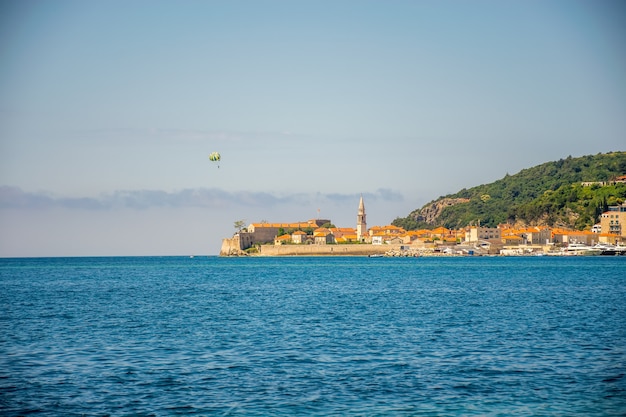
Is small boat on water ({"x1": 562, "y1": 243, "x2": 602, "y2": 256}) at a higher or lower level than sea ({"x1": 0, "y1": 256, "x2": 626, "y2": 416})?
higher

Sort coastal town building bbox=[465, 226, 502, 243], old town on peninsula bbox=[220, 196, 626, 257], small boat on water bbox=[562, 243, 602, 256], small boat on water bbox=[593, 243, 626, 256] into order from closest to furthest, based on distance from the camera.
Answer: small boat on water bbox=[593, 243, 626, 256] → small boat on water bbox=[562, 243, 602, 256] → old town on peninsula bbox=[220, 196, 626, 257] → coastal town building bbox=[465, 226, 502, 243]

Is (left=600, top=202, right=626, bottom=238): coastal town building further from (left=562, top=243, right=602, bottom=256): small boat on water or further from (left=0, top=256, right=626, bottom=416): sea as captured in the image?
(left=0, top=256, right=626, bottom=416): sea

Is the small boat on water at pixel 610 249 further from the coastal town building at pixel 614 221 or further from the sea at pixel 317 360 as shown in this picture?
the sea at pixel 317 360

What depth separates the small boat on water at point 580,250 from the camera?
162375 mm

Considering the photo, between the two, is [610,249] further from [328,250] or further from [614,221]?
[328,250]

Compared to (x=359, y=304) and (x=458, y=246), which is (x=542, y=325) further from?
(x=458, y=246)

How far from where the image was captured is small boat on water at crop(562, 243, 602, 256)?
162 metres

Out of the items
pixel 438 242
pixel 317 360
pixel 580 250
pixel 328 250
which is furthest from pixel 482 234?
pixel 317 360

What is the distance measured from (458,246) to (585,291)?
431 feet

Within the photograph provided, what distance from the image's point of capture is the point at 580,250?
16512 cm

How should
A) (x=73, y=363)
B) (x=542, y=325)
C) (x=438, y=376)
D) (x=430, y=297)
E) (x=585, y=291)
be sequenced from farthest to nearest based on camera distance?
(x=585, y=291) < (x=430, y=297) < (x=542, y=325) < (x=73, y=363) < (x=438, y=376)

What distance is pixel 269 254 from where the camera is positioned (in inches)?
7505

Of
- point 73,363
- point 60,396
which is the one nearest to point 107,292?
point 73,363

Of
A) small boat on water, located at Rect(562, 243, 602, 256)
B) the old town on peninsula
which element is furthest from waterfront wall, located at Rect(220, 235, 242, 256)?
small boat on water, located at Rect(562, 243, 602, 256)
